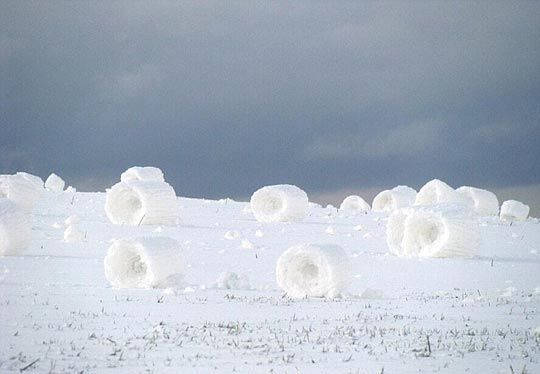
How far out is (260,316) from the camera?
1362 centimetres

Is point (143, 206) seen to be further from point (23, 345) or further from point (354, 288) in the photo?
point (23, 345)

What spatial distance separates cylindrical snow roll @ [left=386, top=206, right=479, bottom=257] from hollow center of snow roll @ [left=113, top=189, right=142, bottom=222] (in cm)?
1046

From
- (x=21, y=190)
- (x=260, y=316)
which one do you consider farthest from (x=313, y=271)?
(x=21, y=190)

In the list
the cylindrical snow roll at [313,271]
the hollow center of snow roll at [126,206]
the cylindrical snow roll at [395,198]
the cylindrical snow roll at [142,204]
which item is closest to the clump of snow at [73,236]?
the cylindrical snow roll at [142,204]

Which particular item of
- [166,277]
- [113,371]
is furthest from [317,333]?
[166,277]

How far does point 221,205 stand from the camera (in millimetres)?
42031

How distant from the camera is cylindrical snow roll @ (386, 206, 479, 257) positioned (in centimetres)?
2486

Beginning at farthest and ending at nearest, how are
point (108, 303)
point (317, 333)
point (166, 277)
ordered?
point (166, 277) < point (108, 303) < point (317, 333)

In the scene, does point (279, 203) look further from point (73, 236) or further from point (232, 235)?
point (73, 236)

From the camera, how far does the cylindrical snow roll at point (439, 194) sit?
41.6 meters

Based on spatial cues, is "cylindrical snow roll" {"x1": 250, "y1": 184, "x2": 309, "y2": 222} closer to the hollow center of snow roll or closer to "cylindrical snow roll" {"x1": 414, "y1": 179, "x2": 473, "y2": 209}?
the hollow center of snow roll

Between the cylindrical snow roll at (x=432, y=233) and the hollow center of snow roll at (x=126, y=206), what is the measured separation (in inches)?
412

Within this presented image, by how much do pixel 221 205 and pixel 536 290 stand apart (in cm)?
2564

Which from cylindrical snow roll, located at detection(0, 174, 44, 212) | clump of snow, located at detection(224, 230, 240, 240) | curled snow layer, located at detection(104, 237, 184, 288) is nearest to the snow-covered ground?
curled snow layer, located at detection(104, 237, 184, 288)
